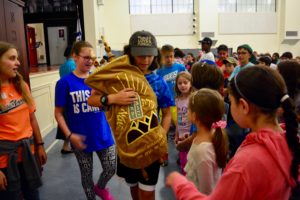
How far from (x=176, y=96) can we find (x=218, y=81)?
1.14 metres

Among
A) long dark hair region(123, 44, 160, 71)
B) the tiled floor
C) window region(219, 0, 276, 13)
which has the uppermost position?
window region(219, 0, 276, 13)

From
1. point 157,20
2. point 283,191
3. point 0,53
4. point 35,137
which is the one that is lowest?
point 35,137

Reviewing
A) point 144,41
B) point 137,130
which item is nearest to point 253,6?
point 144,41

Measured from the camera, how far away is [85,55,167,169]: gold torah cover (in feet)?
5.10

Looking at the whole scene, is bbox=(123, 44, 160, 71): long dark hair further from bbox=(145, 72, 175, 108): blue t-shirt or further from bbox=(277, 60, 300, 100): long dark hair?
bbox=(277, 60, 300, 100): long dark hair

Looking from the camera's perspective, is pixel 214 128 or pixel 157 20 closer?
pixel 214 128

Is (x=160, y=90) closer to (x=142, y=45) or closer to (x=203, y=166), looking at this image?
(x=142, y=45)

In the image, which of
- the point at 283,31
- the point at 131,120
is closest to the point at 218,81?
the point at 131,120

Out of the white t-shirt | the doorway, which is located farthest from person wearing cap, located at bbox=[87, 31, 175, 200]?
the doorway

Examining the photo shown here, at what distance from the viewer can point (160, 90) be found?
1809mm

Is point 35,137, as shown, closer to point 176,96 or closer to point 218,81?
point 218,81

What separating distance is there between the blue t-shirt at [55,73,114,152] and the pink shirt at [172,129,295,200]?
4.42 ft

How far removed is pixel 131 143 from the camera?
155 centimetres

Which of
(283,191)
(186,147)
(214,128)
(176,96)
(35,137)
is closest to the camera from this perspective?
(283,191)
